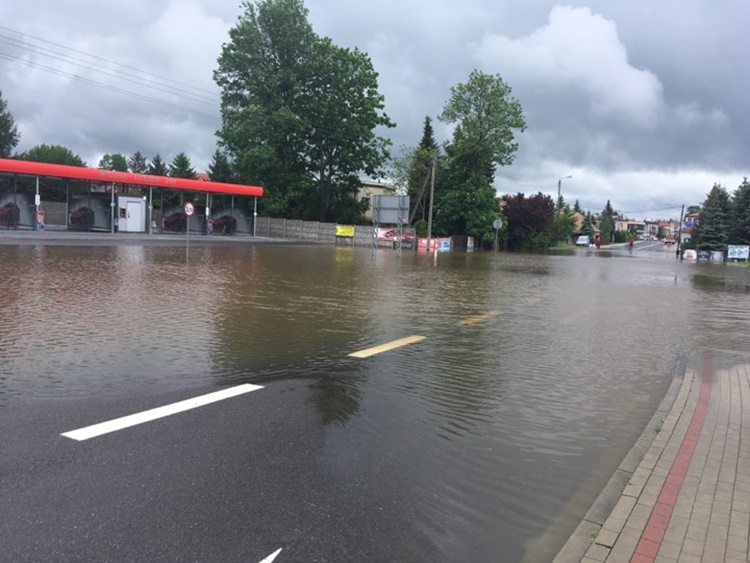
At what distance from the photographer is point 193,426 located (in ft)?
16.2

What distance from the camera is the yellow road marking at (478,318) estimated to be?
11197 millimetres

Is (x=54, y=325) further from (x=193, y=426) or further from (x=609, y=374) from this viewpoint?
(x=609, y=374)

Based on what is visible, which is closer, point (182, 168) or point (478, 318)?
point (478, 318)

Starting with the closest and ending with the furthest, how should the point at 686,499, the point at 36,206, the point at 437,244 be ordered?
the point at 686,499 < the point at 36,206 < the point at 437,244

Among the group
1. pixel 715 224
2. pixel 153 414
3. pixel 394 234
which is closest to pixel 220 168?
pixel 394 234

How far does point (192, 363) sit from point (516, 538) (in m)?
4.91

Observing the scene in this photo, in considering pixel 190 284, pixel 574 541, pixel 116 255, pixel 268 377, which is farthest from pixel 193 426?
pixel 116 255

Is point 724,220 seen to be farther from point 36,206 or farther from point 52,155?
point 52,155

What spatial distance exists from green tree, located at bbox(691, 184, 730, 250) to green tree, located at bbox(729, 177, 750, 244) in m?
0.66

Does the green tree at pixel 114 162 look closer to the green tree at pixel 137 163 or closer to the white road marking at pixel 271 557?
the green tree at pixel 137 163

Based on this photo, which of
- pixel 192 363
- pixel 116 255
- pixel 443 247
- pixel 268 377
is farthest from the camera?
pixel 443 247

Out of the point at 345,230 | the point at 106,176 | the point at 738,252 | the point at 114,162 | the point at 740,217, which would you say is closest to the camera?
the point at 106,176

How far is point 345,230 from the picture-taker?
167ft

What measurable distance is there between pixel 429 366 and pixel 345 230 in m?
43.9
